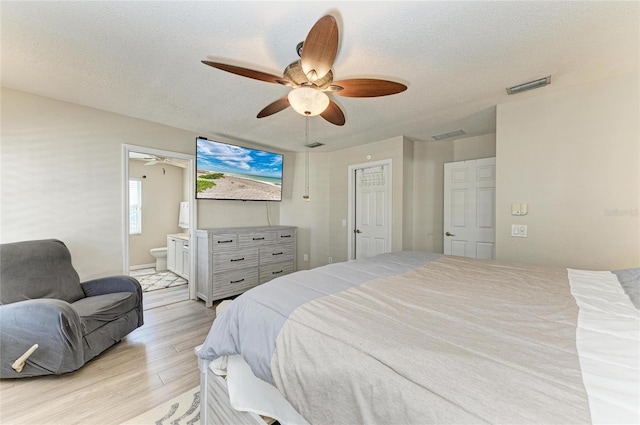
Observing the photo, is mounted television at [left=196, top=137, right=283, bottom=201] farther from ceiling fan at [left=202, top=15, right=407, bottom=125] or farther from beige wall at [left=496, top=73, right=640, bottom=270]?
beige wall at [left=496, top=73, right=640, bottom=270]

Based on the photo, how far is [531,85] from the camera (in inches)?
84.4

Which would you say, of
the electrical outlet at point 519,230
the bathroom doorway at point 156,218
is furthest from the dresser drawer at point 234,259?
the electrical outlet at point 519,230

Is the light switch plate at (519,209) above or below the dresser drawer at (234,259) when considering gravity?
above

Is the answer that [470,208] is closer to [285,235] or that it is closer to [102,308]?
[285,235]

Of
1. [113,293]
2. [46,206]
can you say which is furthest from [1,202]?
[113,293]

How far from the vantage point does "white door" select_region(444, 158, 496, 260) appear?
11.2 ft

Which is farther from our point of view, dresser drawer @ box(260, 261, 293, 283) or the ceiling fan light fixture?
dresser drawer @ box(260, 261, 293, 283)

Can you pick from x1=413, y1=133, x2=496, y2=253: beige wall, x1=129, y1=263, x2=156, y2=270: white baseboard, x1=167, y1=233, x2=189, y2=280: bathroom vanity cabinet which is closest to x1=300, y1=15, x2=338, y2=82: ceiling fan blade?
x1=413, y1=133, x2=496, y2=253: beige wall

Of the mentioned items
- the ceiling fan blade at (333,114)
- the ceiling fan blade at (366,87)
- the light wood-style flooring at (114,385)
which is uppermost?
the ceiling fan blade at (366,87)

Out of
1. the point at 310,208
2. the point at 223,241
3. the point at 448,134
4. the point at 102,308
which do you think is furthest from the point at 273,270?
the point at 448,134

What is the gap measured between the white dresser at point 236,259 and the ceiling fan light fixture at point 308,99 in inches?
87.7

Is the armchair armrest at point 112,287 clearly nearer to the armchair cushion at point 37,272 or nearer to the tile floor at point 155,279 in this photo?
the armchair cushion at point 37,272

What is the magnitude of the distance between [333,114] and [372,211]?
7.40 feet

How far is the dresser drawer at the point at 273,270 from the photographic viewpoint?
3.78 meters
